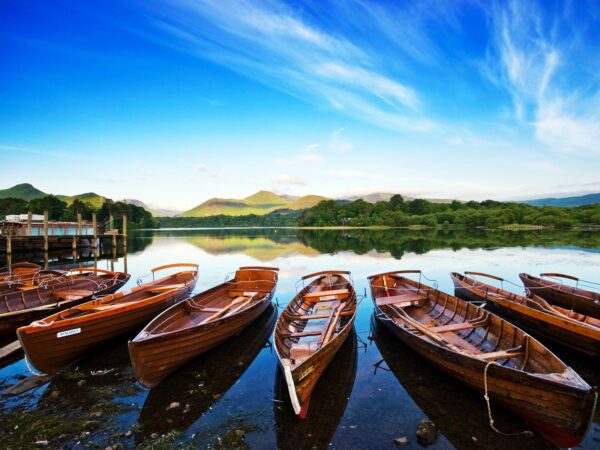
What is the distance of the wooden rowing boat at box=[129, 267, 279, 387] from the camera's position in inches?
288

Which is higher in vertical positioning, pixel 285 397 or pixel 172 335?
pixel 172 335

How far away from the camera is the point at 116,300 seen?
12.0 m

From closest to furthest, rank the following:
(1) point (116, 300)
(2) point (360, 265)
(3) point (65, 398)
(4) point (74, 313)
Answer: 1. (3) point (65, 398)
2. (4) point (74, 313)
3. (1) point (116, 300)
4. (2) point (360, 265)

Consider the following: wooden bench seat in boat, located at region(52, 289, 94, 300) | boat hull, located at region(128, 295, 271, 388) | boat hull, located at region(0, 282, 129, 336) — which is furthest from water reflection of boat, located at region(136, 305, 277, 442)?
wooden bench seat in boat, located at region(52, 289, 94, 300)

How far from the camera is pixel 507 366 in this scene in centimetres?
737

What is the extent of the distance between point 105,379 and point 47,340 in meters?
1.73

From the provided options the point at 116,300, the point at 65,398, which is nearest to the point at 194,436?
the point at 65,398

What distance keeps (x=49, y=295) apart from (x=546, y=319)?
62.6ft

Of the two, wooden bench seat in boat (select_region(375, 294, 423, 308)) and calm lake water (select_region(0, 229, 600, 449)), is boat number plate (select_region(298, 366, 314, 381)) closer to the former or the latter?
calm lake water (select_region(0, 229, 600, 449))

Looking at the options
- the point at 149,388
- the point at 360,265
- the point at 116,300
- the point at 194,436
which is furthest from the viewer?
the point at 360,265

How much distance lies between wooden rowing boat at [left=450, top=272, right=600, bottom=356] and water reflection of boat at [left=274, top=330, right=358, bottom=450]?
6347 millimetres

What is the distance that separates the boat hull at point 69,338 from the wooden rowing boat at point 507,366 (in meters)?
8.70

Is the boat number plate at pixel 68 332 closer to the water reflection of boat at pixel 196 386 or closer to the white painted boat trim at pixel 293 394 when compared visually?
the water reflection of boat at pixel 196 386

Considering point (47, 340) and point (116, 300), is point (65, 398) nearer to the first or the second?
point (47, 340)
